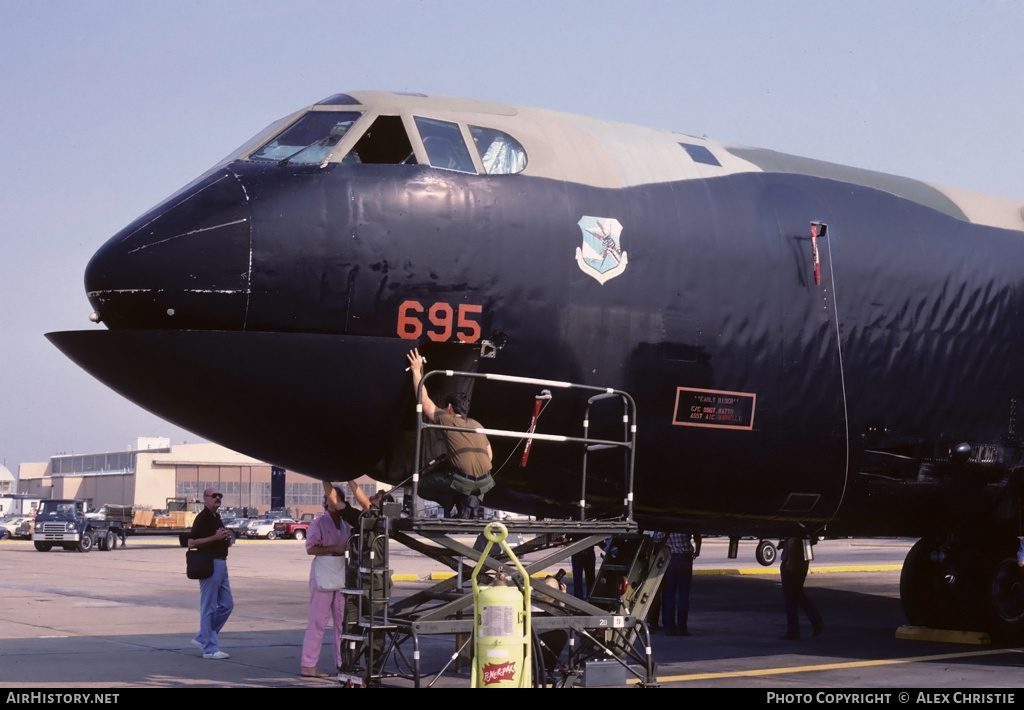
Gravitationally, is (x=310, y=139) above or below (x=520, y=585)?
above

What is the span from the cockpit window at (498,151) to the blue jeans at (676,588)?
31.6 ft

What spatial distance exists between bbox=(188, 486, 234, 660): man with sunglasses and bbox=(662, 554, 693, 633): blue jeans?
277 inches

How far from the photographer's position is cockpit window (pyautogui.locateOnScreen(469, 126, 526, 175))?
11258mm

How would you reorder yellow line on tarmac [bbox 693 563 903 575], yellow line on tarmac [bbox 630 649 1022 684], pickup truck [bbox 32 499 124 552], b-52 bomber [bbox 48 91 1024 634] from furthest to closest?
1. pickup truck [bbox 32 499 124 552]
2. yellow line on tarmac [bbox 693 563 903 575]
3. yellow line on tarmac [bbox 630 649 1022 684]
4. b-52 bomber [bbox 48 91 1024 634]

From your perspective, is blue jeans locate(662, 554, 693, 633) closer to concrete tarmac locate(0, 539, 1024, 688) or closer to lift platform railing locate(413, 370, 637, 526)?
concrete tarmac locate(0, 539, 1024, 688)

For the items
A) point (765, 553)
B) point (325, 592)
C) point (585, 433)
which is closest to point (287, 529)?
point (765, 553)

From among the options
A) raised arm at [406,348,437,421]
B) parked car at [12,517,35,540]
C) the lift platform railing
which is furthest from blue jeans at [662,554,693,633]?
parked car at [12,517,35,540]

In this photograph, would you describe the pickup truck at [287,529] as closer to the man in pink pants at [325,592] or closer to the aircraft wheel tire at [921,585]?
the aircraft wheel tire at [921,585]

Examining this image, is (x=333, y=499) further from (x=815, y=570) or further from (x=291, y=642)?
(x=815, y=570)

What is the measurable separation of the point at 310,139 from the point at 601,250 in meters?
2.88

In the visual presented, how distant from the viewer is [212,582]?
51.5 ft

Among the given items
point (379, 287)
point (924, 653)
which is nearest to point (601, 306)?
point (379, 287)

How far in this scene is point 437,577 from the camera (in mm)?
34125
